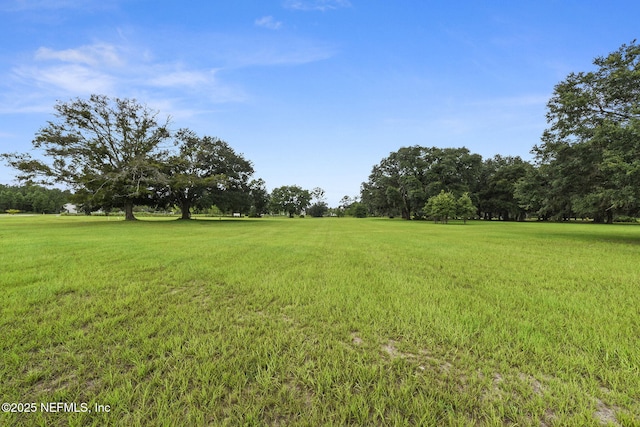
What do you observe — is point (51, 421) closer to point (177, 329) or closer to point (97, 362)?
point (97, 362)

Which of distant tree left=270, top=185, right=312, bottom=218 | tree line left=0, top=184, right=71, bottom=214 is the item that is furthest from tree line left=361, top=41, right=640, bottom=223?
tree line left=0, top=184, right=71, bottom=214

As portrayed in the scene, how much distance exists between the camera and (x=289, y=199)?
3501 inches

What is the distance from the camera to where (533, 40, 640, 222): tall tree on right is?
441 inches

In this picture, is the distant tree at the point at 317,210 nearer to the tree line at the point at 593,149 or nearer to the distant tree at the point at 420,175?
the distant tree at the point at 420,175

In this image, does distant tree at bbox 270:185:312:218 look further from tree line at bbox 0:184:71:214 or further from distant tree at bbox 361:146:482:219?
tree line at bbox 0:184:71:214

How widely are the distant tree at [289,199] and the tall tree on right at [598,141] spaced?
7346 centimetres

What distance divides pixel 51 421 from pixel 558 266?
9867 mm

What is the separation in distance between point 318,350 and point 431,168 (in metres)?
48.9

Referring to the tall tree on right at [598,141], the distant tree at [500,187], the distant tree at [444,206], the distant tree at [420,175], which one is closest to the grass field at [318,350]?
the tall tree on right at [598,141]

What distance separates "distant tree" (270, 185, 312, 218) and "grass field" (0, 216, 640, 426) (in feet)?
264

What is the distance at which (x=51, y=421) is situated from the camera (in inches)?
71.9

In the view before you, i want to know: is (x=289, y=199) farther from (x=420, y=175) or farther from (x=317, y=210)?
(x=420, y=175)

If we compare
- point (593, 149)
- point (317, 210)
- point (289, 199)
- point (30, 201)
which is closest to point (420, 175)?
point (593, 149)

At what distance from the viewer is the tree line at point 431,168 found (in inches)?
500
